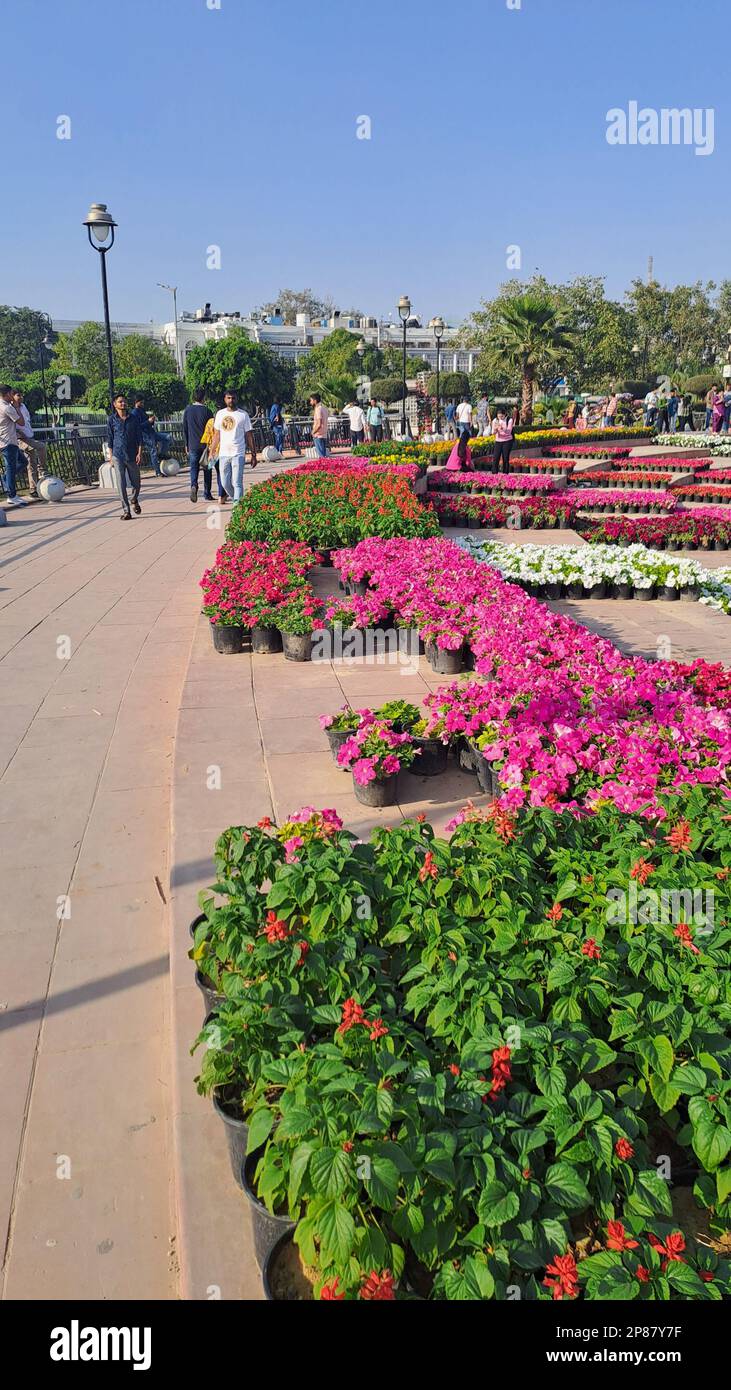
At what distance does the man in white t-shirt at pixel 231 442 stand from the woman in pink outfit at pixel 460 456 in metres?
4.81

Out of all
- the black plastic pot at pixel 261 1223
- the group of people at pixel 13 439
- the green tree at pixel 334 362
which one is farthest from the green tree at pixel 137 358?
the black plastic pot at pixel 261 1223

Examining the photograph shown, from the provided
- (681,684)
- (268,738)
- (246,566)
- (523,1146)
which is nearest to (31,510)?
(246,566)

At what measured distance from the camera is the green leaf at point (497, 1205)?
1.64 m

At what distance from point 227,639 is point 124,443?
6.51 metres

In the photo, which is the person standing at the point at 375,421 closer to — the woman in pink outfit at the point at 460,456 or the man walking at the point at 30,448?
the woman in pink outfit at the point at 460,456

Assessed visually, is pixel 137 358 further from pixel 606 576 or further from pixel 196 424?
pixel 606 576

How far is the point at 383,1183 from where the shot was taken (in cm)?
163

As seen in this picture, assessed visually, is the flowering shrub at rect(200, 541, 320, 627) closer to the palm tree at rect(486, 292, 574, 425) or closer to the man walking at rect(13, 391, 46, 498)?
the man walking at rect(13, 391, 46, 498)

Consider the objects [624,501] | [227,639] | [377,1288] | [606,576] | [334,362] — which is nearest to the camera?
→ [377,1288]

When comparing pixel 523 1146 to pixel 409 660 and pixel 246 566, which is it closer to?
pixel 409 660

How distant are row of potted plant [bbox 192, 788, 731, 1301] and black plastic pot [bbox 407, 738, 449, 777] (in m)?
1.48

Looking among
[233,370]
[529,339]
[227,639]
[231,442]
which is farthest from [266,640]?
[233,370]

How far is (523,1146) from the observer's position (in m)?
1.79

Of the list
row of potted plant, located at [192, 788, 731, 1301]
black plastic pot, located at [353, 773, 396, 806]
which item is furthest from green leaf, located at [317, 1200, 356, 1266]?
black plastic pot, located at [353, 773, 396, 806]
